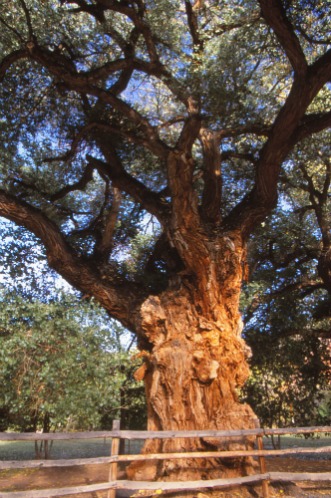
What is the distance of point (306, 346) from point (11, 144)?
969cm

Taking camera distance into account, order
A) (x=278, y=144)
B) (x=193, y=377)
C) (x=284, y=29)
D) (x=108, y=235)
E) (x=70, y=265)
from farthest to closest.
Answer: (x=108, y=235), (x=70, y=265), (x=278, y=144), (x=284, y=29), (x=193, y=377)

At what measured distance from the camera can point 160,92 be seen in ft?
40.7

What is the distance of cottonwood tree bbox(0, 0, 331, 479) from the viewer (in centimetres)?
691

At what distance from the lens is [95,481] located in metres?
7.43

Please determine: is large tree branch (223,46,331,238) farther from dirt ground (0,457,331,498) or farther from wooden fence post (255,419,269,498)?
dirt ground (0,457,331,498)

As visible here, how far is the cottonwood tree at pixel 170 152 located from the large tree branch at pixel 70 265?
0.03 m

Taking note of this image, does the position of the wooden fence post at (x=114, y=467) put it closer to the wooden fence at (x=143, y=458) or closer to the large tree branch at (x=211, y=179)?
the wooden fence at (x=143, y=458)

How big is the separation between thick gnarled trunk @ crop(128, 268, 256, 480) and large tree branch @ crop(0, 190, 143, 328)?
1024 mm

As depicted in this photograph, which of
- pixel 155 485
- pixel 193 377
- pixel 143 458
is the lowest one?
pixel 155 485

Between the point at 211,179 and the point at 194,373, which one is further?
the point at 211,179

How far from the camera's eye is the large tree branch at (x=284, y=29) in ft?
22.4

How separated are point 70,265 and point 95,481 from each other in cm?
380

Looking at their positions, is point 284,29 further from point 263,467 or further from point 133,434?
point 263,467

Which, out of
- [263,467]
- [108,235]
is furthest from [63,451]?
[263,467]
